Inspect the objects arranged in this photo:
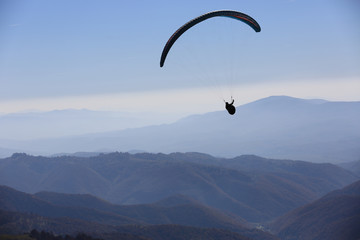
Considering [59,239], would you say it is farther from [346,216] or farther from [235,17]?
[346,216]

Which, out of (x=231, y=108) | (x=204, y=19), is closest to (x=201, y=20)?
(x=204, y=19)

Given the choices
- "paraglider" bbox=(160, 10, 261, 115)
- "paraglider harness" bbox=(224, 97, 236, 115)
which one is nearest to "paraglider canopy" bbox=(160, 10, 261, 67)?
"paraglider" bbox=(160, 10, 261, 115)

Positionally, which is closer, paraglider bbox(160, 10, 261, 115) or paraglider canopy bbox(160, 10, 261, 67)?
paraglider bbox(160, 10, 261, 115)

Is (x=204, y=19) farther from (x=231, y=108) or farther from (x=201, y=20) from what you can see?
(x=231, y=108)

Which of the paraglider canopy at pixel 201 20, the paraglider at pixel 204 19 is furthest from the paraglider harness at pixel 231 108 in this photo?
the paraglider canopy at pixel 201 20

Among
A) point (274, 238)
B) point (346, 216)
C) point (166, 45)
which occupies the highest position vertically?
point (166, 45)

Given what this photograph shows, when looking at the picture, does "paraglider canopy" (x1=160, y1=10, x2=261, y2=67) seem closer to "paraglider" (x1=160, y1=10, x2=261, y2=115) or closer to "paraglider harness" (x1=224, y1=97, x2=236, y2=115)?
"paraglider" (x1=160, y1=10, x2=261, y2=115)

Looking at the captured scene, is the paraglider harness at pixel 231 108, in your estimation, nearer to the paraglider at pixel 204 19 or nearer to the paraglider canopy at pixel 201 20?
the paraglider at pixel 204 19

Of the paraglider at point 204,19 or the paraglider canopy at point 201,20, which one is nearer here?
the paraglider at point 204,19

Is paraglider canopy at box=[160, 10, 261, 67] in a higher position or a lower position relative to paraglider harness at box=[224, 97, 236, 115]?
higher

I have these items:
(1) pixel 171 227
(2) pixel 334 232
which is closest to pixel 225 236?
(1) pixel 171 227

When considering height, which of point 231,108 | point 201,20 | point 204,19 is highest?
point 204,19
